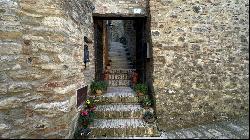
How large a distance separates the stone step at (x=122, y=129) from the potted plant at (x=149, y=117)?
0.15m

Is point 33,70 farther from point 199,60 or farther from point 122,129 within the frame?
point 199,60

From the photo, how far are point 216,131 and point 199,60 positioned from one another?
1865 mm

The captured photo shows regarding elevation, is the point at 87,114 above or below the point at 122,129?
above

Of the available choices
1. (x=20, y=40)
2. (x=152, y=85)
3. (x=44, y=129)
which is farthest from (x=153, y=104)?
(x=20, y=40)

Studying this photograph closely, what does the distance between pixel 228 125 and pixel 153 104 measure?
1895 millimetres

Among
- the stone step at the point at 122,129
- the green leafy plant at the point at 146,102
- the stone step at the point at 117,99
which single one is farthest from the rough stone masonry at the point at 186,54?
the stone step at the point at 117,99

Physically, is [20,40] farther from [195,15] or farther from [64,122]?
[195,15]

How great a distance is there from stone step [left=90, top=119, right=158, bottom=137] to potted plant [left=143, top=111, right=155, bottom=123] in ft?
0.50

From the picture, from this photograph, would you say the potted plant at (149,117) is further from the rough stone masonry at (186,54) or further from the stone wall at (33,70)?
the stone wall at (33,70)

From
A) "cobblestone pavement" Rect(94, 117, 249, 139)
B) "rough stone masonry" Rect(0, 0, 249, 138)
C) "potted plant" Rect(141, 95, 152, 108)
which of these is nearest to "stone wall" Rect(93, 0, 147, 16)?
"rough stone masonry" Rect(0, 0, 249, 138)

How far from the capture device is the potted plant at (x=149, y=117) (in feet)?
19.9

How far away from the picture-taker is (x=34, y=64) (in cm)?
463

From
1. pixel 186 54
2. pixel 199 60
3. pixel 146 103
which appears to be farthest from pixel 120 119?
pixel 199 60

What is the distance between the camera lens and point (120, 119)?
6.22 m
